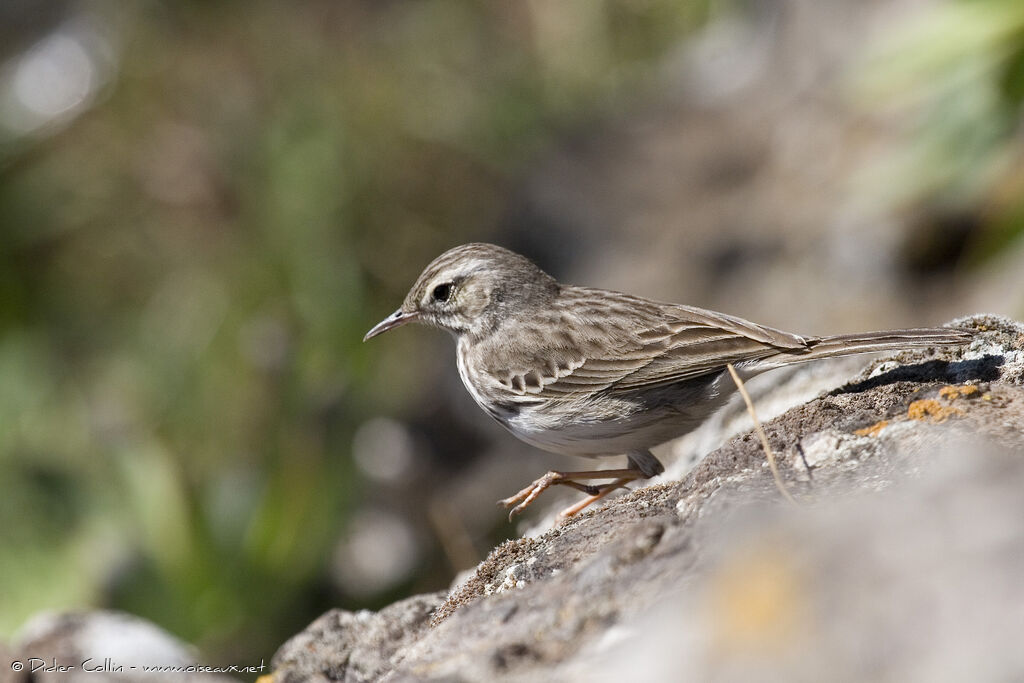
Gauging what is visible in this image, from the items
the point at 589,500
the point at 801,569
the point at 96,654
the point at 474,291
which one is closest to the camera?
the point at 801,569

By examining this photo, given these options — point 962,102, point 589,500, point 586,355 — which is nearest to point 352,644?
point 589,500

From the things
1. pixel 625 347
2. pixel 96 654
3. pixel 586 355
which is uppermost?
pixel 586 355

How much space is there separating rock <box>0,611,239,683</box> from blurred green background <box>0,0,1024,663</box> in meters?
1.39

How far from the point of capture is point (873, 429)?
412cm

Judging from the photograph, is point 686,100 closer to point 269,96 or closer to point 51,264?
point 269,96

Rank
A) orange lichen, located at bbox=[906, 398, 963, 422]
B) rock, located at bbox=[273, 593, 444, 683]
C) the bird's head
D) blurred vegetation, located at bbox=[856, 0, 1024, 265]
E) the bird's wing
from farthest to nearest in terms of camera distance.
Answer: blurred vegetation, located at bbox=[856, 0, 1024, 265] < the bird's head < the bird's wing < rock, located at bbox=[273, 593, 444, 683] < orange lichen, located at bbox=[906, 398, 963, 422]

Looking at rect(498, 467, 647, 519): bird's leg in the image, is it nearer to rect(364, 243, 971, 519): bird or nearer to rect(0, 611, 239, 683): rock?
rect(364, 243, 971, 519): bird

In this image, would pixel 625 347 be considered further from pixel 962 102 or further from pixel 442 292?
pixel 962 102

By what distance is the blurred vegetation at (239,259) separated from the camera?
25.8 feet

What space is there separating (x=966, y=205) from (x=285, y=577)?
6.20 meters

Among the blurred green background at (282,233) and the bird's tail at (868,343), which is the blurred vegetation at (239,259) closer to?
the blurred green background at (282,233)

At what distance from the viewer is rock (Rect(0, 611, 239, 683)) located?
16.1 ft

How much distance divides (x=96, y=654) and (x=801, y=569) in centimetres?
396

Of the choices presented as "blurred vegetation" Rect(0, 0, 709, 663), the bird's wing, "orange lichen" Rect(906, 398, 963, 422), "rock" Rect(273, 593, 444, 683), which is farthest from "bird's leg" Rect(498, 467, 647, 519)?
"blurred vegetation" Rect(0, 0, 709, 663)
